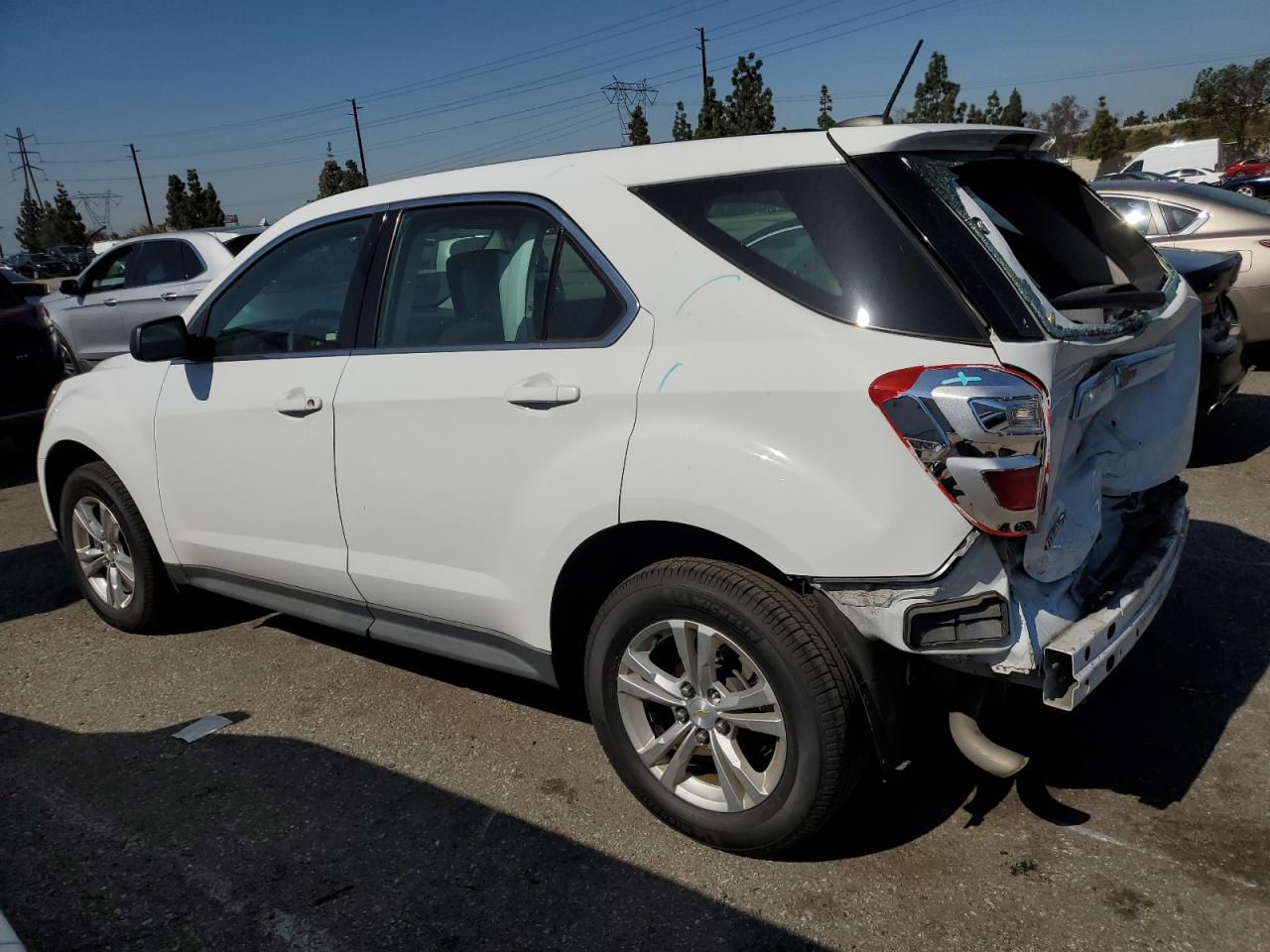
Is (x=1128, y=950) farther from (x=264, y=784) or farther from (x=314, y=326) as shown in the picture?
(x=314, y=326)

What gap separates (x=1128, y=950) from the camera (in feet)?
7.59

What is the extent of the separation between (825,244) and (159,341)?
2509 millimetres

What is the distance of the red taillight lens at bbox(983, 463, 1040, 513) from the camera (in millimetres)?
2168

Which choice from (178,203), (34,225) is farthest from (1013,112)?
(34,225)

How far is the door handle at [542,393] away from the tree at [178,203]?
61.0m

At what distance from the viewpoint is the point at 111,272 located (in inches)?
414

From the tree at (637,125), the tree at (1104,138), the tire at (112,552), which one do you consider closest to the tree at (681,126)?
the tree at (637,125)

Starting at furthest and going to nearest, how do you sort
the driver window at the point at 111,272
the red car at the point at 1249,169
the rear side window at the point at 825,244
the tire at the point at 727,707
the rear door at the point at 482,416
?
the red car at the point at 1249,169 → the driver window at the point at 111,272 → the rear door at the point at 482,416 → the tire at the point at 727,707 → the rear side window at the point at 825,244

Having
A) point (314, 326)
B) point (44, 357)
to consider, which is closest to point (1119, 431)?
point (314, 326)

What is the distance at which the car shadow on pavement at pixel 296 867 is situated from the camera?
8.30ft

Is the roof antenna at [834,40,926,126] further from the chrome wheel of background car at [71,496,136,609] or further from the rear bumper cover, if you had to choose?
the chrome wheel of background car at [71,496,136,609]

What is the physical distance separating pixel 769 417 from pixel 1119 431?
1.11 metres

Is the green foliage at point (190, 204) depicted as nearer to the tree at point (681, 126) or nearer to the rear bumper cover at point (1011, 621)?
the tree at point (681, 126)

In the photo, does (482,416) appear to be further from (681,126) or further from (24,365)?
(681,126)
